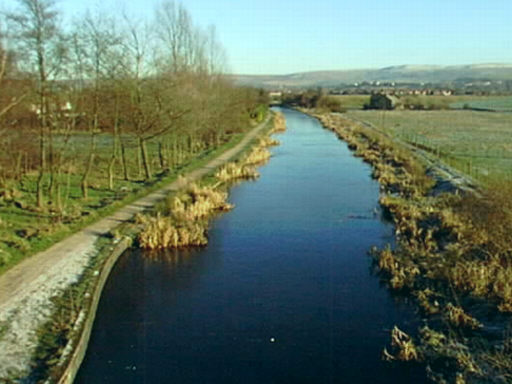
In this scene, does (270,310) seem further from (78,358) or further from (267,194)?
(267,194)

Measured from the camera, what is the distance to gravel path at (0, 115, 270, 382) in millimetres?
11133

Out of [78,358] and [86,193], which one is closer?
[78,358]

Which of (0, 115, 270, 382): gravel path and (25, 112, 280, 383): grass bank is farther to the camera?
(0, 115, 270, 382): gravel path

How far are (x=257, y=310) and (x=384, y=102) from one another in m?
101

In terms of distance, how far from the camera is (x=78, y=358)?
11195 millimetres

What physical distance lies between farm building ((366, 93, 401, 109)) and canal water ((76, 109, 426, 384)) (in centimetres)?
8949

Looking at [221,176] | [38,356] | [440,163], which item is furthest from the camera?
[440,163]

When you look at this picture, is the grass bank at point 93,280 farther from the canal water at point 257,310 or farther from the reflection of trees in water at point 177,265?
the reflection of trees in water at point 177,265

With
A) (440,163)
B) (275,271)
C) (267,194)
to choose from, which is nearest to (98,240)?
(275,271)

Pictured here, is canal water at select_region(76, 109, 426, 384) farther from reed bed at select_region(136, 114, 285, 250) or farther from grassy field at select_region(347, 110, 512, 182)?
grassy field at select_region(347, 110, 512, 182)

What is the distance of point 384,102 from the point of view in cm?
11088

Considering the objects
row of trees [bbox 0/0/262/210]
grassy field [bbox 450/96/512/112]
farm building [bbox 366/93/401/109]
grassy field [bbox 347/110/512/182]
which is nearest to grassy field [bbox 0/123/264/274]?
row of trees [bbox 0/0/262/210]

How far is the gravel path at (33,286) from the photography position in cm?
1113

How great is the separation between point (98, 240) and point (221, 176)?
1374cm
